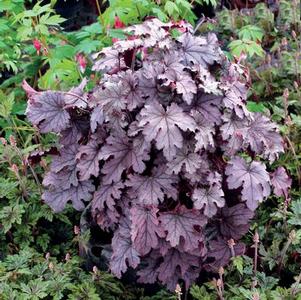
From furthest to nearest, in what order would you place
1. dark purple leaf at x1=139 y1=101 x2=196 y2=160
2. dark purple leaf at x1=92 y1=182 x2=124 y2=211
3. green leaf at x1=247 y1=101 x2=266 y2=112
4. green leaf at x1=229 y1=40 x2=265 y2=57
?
green leaf at x1=229 y1=40 x2=265 y2=57
green leaf at x1=247 y1=101 x2=266 y2=112
dark purple leaf at x1=92 y1=182 x2=124 y2=211
dark purple leaf at x1=139 y1=101 x2=196 y2=160

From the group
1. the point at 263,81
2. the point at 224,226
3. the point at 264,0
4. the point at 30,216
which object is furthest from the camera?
the point at 264,0

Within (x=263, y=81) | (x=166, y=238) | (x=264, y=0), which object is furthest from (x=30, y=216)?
(x=264, y=0)

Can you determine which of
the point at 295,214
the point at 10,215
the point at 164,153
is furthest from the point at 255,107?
the point at 10,215

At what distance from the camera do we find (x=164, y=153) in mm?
2059

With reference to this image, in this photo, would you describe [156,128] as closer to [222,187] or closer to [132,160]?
[132,160]

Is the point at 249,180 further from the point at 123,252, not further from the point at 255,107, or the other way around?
the point at 255,107

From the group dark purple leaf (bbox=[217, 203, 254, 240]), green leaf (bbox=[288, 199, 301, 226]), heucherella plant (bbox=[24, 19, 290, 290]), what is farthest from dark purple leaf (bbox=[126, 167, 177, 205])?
green leaf (bbox=[288, 199, 301, 226])

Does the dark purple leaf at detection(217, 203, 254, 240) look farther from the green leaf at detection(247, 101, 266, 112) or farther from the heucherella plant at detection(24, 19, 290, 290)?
the green leaf at detection(247, 101, 266, 112)

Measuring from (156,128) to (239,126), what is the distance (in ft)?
1.33

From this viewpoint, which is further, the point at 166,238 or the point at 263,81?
the point at 263,81

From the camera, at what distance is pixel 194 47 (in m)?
2.31

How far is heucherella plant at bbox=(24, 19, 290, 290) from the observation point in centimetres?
216

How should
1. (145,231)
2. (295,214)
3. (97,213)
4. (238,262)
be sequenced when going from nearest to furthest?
1. (145,231)
2. (238,262)
3. (97,213)
4. (295,214)

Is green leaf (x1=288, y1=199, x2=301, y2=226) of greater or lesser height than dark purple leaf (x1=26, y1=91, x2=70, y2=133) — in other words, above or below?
below
